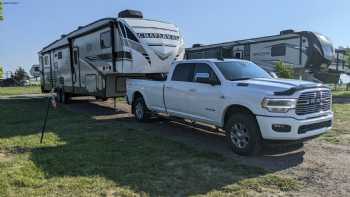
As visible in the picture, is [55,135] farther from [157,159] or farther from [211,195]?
[211,195]

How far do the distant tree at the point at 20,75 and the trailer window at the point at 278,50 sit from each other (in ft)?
130

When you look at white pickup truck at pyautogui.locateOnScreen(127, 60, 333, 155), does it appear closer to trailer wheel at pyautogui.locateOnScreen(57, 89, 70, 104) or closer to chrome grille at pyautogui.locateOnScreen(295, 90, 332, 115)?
chrome grille at pyautogui.locateOnScreen(295, 90, 332, 115)

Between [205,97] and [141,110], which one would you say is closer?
[205,97]

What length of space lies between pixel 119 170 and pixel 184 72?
3622 millimetres

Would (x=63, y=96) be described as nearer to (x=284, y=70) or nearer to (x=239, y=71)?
(x=284, y=70)

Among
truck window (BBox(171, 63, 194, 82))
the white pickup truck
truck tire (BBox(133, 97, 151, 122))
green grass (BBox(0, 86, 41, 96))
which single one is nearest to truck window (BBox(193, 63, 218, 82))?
the white pickup truck

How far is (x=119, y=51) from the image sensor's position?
1177 centimetres

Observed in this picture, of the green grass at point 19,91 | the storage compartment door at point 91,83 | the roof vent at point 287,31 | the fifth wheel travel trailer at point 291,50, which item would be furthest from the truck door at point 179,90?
the green grass at point 19,91

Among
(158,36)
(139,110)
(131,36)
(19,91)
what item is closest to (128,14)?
(131,36)

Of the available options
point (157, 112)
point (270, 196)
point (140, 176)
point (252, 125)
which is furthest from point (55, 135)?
point (270, 196)

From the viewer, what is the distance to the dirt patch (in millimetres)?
5148

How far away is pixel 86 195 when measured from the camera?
4762mm

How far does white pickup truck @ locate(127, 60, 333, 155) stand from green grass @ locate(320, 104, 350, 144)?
144 cm

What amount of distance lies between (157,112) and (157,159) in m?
3.57
